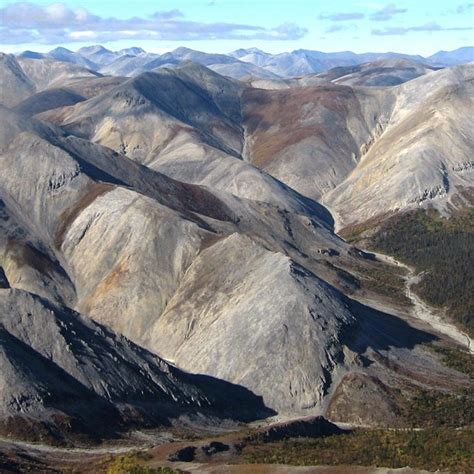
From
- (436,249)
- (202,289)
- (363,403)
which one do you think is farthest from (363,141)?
(363,403)

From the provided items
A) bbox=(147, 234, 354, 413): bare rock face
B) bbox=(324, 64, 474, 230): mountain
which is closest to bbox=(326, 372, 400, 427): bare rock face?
bbox=(147, 234, 354, 413): bare rock face

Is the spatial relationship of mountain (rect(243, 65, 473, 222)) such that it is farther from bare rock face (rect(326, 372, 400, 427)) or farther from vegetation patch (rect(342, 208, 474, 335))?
bare rock face (rect(326, 372, 400, 427))

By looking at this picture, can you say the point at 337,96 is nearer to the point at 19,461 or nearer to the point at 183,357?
the point at 183,357

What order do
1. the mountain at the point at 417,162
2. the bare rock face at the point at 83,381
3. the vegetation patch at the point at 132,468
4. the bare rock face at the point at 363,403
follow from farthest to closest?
→ the mountain at the point at 417,162, the bare rock face at the point at 363,403, the bare rock face at the point at 83,381, the vegetation patch at the point at 132,468

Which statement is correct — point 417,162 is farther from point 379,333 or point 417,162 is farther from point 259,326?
point 259,326

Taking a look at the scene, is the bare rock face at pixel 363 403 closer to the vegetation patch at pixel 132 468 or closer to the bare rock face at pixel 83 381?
the bare rock face at pixel 83 381

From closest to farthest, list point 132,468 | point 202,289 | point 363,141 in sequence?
point 132,468
point 202,289
point 363,141

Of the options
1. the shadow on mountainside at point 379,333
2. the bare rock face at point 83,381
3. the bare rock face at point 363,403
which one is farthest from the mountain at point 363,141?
the bare rock face at point 83,381

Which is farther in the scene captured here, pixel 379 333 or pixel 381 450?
pixel 379 333
